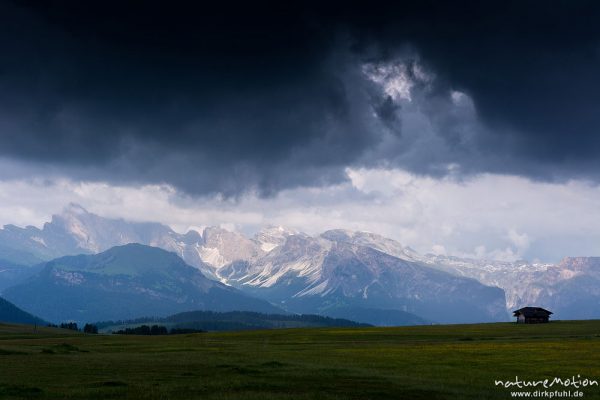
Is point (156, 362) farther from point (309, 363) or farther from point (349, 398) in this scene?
point (349, 398)

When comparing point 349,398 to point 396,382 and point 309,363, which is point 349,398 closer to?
point 396,382

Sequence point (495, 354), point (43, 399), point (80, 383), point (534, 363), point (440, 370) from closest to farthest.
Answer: point (43, 399) < point (80, 383) < point (440, 370) < point (534, 363) < point (495, 354)

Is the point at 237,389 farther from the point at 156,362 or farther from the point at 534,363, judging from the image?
the point at 534,363

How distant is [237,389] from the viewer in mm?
47781

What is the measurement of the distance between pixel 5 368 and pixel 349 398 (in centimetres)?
4020

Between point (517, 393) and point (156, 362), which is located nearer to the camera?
point (517, 393)

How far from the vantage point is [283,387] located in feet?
161

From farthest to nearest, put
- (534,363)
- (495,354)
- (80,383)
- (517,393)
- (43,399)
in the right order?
(495,354) → (534,363) → (80,383) → (517,393) → (43,399)

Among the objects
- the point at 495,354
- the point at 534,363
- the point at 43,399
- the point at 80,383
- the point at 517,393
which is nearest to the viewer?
the point at 43,399

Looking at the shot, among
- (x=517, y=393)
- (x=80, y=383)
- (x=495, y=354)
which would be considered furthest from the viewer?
(x=495, y=354)

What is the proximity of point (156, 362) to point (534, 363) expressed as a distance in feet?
142

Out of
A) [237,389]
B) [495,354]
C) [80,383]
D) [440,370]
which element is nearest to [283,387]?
Result: [237,389]

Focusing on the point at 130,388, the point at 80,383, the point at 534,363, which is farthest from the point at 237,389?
the point at 534,363

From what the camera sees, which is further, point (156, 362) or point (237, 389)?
point (156, 362)
